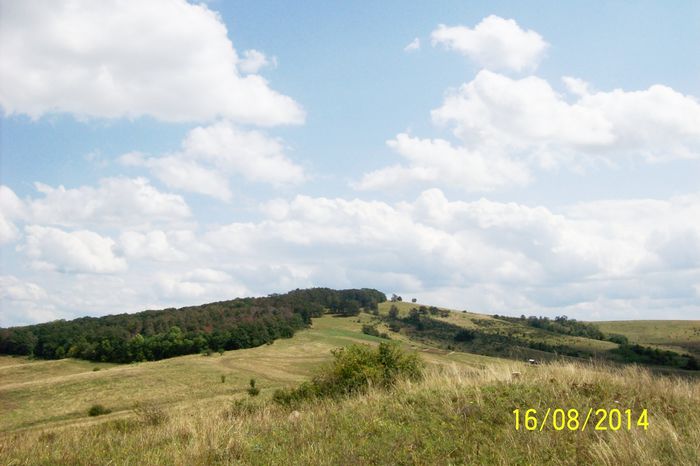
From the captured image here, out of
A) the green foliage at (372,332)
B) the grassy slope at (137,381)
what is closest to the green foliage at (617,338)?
the grassy slope at (137,381)

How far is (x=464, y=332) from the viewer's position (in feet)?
518

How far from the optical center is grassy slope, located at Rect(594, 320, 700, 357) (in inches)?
5089

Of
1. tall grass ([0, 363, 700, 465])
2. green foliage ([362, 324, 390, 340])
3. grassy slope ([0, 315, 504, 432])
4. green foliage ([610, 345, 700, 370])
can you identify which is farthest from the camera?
green foliage ([362, 324, 390, 340])

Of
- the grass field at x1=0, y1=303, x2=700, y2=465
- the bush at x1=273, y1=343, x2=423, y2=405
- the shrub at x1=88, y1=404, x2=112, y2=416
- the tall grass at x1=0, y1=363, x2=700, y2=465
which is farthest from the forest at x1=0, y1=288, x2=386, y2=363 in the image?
the tall grass at x1=0, y1=363, x2=700, y2=465

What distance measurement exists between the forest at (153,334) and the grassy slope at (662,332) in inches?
4404

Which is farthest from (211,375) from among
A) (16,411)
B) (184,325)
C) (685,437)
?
(685,437)

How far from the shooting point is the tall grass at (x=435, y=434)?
712cm

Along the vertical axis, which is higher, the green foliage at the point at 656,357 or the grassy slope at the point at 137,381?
the green foliage at the point at 656,357

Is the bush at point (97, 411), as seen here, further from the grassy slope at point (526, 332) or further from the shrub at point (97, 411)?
the grassy slope at point (526, 332)

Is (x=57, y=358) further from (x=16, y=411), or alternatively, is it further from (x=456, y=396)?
(x=456, y=396)
